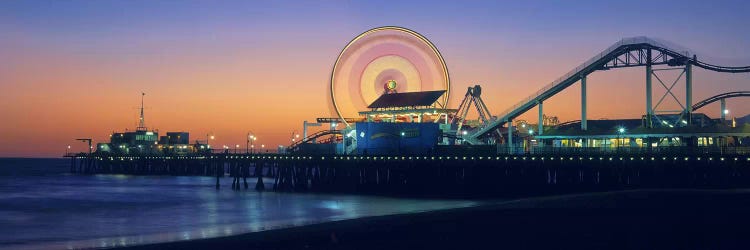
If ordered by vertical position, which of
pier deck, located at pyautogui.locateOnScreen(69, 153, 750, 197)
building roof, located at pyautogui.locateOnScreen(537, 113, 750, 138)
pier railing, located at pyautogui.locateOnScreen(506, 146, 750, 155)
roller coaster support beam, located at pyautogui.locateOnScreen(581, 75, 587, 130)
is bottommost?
pier deck, located at pyautogui.locateOnScreen(69, 153, 750, 197)

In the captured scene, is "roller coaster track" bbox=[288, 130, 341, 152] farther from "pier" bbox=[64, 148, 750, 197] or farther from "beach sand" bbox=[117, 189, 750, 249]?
"beach sand" bbox=[117, 189, 750, 249]

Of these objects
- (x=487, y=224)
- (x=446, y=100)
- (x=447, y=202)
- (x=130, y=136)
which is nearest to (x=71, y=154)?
(x=130, y=136)

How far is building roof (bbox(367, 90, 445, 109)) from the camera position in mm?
86188

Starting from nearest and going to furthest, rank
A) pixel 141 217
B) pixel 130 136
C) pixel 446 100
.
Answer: pixel 141 217 → pixel 446 100 → pixel 130 136

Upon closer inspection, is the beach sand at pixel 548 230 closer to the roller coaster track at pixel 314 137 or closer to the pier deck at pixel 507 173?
the pier deck at pixel 507 173

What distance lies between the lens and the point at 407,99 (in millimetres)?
88125

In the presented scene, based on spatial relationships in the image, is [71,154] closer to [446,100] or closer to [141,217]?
[446,100]

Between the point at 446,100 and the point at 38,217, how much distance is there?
5050 centimetres

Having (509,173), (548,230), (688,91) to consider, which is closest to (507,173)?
(509,173)

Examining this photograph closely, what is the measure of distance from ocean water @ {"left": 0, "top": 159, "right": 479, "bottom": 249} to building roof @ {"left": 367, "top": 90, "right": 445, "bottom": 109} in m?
23.0

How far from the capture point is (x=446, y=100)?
88.9 m

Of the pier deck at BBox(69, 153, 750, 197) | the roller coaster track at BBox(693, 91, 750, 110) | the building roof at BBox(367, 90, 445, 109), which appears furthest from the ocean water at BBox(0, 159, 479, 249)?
the roller coaster track at BBox(693, 91, 750, 110)

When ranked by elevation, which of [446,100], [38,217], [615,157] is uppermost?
[446,100]

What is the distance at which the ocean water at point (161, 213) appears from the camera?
37.3 m
